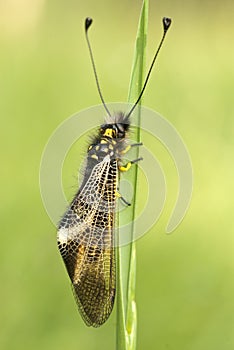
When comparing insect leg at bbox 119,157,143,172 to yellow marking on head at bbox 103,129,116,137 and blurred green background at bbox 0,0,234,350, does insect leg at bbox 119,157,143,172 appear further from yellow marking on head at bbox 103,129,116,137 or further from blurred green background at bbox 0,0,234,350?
blurred green background at bbox 0,0,234,350

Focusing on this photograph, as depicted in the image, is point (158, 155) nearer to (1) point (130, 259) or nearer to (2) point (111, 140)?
(2) point (111, 140)

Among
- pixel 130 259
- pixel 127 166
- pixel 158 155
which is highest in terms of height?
pixel 158 155

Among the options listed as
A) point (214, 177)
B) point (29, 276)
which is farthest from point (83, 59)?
point (29, 276)

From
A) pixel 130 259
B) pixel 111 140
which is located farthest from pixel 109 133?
pixel 130 259

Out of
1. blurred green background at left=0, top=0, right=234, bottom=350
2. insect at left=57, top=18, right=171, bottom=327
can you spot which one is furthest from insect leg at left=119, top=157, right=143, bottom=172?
blurred green background at left=0, top=0, right=234, bottom=350

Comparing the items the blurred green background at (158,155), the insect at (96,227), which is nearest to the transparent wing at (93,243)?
the insect at (96,227)

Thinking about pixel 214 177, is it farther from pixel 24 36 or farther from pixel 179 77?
pixel 24 36
